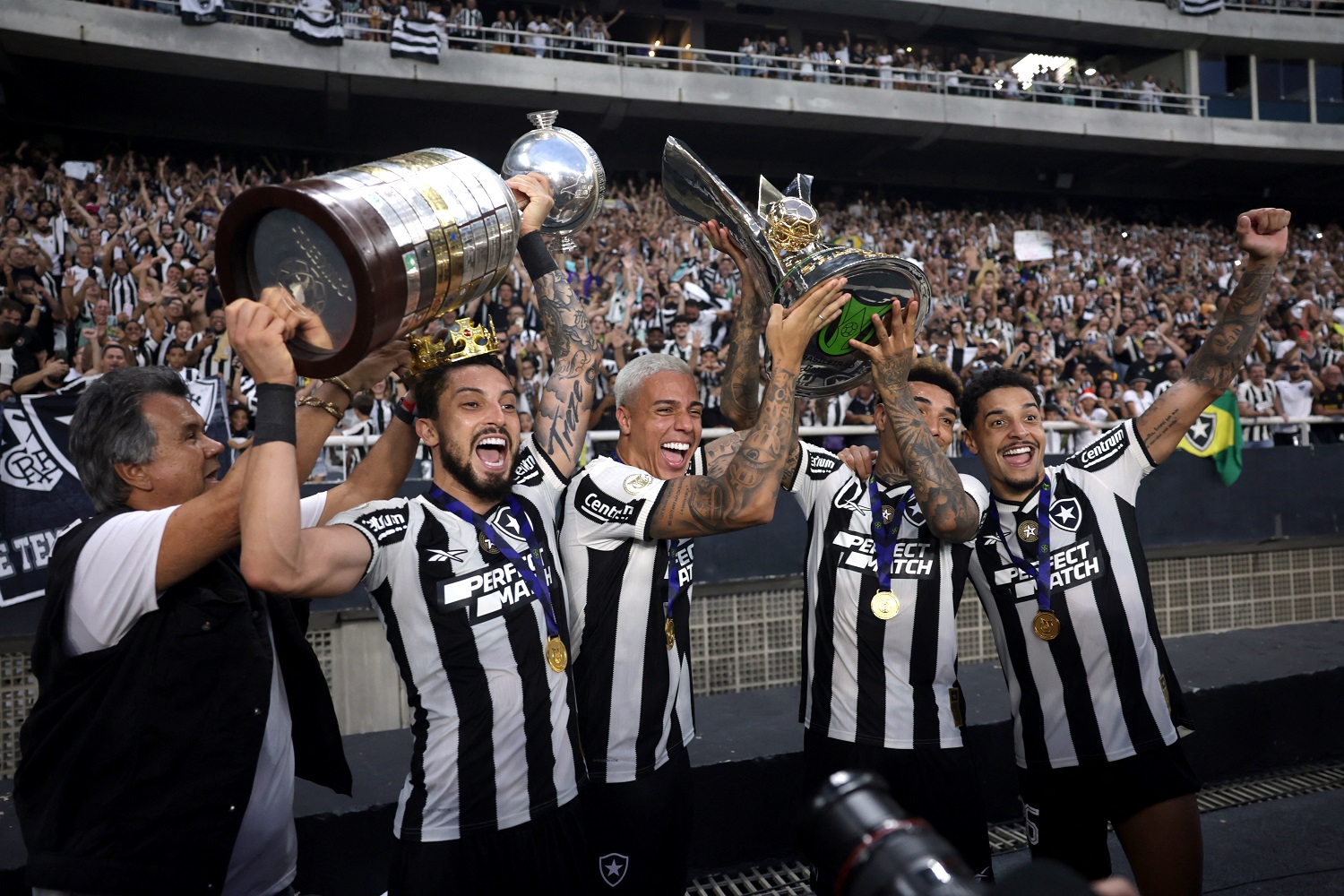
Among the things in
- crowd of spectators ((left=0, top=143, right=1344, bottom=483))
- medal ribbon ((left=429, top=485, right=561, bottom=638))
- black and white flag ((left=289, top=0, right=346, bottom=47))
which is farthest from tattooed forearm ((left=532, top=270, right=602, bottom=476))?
black and white flag ((left=289, top=0, right=346, bottom=47))

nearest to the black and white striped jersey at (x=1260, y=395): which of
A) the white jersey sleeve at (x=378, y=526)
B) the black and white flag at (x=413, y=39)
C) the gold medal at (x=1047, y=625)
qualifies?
the gold medal at (x=1047, y=625)

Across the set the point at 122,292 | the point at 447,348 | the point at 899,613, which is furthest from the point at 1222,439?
the point at 122,292

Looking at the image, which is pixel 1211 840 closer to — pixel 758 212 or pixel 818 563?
pixel 818 563

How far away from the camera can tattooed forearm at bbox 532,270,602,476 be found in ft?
9.17

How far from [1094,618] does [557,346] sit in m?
1.85

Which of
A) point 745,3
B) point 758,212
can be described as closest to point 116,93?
point 745,3

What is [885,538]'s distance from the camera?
3.00m

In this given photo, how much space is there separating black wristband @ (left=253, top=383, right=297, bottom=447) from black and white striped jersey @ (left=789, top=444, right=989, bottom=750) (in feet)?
5.77

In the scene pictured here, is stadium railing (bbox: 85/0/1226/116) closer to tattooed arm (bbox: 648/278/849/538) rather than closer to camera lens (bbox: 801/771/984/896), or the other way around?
tattooed arm (bbox: 648/278/849/538)

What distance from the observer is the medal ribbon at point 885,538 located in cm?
295

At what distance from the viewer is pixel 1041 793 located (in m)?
2.97

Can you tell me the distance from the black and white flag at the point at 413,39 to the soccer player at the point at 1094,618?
50.2ft

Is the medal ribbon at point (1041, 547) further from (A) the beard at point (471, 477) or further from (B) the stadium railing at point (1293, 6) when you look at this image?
(B) the stadium railing at point (1293, 6)

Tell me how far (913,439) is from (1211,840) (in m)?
2.75
